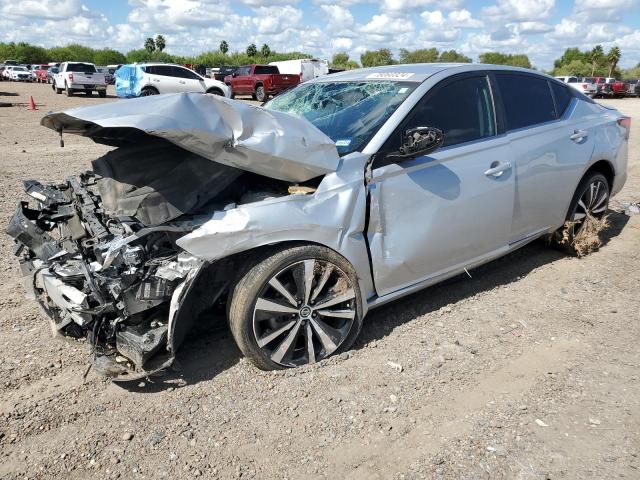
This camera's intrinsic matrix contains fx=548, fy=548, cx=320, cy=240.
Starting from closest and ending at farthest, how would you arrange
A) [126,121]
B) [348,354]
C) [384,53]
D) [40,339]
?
[126,121]
[348,354]
[40,339]
[384,53]

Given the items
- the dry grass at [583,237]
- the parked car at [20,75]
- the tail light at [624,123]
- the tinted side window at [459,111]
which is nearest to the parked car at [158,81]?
the tail light at [624,123]

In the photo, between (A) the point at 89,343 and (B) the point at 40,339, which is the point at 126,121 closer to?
(A) the point at 89,343

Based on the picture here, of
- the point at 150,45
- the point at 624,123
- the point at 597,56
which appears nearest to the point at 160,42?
the point at 150,45

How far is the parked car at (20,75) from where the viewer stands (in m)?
50.9

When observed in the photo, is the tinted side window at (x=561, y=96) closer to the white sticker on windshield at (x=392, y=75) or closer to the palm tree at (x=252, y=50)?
the white sticker on windshield at (x=392, y=75)

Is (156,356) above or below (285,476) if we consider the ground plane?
above

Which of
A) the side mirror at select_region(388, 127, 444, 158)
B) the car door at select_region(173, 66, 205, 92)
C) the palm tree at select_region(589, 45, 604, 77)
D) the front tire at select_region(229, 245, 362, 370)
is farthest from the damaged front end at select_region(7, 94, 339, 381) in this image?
the palm tree at select_region(589, 45, 604, 77)

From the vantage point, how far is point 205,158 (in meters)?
3.33

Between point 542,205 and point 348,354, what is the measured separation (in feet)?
7.36

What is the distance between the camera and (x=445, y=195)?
12.4 feet

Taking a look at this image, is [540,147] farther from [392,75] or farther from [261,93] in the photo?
[261,93]

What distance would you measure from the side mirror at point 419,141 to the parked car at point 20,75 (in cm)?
5679

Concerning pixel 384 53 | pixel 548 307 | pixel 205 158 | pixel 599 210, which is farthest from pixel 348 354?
pixel 384 53

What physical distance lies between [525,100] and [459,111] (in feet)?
2.94
